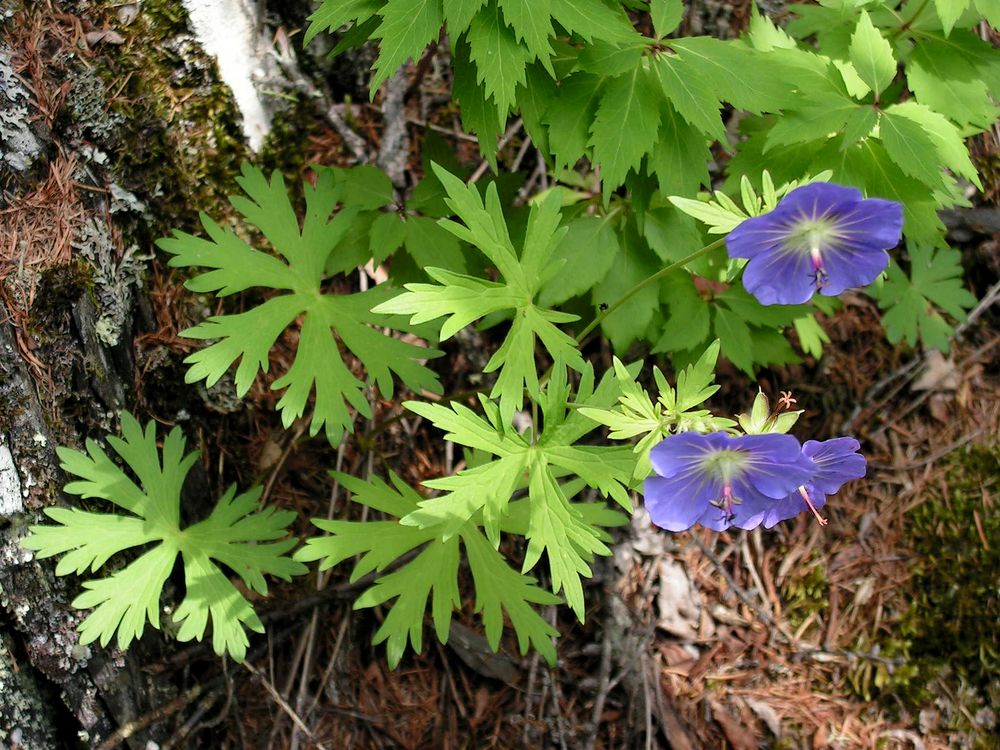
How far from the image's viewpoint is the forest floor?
257 centimetres

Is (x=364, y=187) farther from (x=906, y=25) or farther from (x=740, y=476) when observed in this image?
(x=906, y=25)

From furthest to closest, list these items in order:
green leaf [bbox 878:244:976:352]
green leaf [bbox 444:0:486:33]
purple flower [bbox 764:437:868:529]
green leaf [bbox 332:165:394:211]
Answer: green leaf [bbox 878:244:976:352] < green leaf [bbox 332:165:394:211] < green leaf [bbox 444:0:486:33] < purple flower [bbox 764:437:868:529]

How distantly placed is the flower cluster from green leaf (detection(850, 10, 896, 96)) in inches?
41.2

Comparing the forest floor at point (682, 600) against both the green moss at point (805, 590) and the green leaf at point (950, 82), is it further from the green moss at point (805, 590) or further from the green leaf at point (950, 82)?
the green leaf at point (950, 82)

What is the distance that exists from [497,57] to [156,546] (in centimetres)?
167

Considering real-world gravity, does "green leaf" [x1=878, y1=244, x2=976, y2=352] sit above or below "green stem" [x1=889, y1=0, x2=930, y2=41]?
below

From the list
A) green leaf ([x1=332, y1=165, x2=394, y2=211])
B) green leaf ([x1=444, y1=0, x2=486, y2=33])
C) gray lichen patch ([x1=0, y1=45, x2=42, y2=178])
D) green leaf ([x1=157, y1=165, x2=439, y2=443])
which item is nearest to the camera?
green leaf ([x1=444, y1=0, x2=486, y2=33])

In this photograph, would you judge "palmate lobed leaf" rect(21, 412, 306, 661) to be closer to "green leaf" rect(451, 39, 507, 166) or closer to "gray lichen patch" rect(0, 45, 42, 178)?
"gray lichen patch" rect(0, 45, 42, 178)

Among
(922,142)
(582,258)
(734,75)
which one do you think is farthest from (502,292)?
(922,142)

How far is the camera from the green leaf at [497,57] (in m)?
1.88

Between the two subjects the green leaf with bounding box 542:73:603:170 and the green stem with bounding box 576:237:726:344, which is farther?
the green leaf with bounding box 542:73:603:170

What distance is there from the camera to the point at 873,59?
2131 millimetres

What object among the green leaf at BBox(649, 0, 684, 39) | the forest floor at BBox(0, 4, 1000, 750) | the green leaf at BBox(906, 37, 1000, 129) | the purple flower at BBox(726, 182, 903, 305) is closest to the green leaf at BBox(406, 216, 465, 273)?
the forest floor at BBox(0, 4, 1000, 750)

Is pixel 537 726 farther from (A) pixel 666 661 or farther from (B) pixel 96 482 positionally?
(B) pixel 96 482
